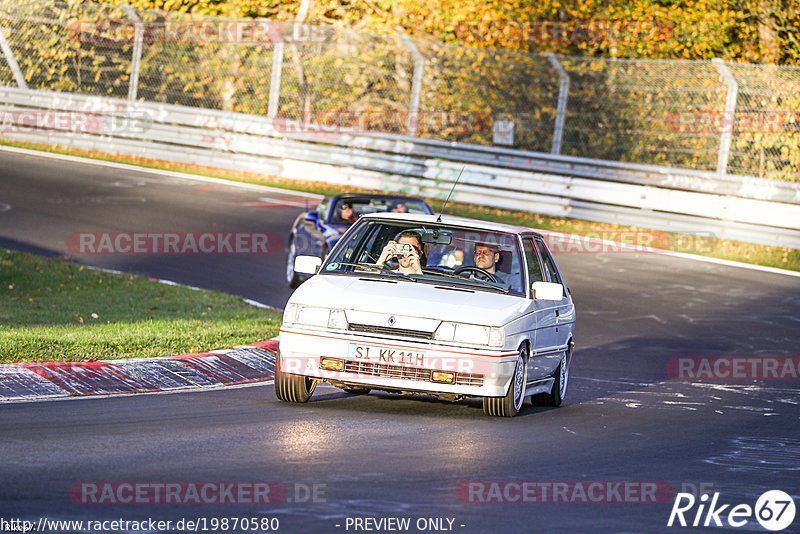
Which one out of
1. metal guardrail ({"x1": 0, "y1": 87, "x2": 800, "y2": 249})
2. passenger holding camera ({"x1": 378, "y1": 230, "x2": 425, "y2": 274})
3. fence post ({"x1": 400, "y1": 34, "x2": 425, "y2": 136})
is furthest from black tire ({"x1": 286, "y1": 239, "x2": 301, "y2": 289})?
fence post ({"x1": 400, "y1": 34, "x2": 425, "y2": 136})

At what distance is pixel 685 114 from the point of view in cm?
2588

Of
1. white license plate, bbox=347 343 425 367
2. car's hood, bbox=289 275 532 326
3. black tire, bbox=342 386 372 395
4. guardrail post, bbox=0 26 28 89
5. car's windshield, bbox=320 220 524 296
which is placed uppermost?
guardrail post, bbox=0 26 28 89

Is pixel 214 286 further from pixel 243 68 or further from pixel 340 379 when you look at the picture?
pixel 243 68

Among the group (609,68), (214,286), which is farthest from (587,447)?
(609,68)

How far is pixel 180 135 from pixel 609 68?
9.69 metres

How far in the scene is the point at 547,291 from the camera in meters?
10.5

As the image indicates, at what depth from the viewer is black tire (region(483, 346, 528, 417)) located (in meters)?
9.96

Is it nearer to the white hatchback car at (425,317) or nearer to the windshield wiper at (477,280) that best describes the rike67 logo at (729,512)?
the white hatchback car at (425,317)

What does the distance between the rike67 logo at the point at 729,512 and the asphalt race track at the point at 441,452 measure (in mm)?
35

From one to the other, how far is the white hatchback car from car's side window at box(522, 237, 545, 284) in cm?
3

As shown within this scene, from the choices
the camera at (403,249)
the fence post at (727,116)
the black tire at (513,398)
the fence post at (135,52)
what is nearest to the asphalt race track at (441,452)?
the black tire at (513,398)

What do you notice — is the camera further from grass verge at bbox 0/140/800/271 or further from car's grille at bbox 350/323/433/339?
grass verge at bbox 0/140/800/271

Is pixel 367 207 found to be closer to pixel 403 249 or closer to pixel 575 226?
pixel 575 226

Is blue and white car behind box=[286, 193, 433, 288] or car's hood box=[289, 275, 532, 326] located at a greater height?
car's hood box=[289, 275, 532, 326]
